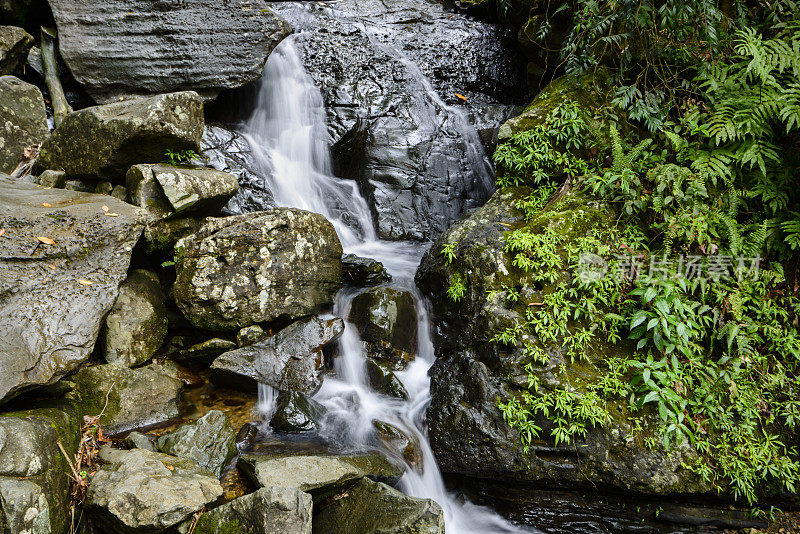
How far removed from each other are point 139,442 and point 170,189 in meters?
2.73

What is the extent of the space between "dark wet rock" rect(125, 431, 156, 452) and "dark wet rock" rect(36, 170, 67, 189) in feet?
11.2

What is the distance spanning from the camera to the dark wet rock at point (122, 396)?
4211 mm

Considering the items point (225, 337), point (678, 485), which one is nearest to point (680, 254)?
point (678, 485)

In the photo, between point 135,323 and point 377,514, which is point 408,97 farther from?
point 377,514

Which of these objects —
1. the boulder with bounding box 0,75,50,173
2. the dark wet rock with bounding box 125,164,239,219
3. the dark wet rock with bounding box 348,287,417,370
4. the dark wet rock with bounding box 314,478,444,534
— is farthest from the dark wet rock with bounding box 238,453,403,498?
the boulder with bounding box 0,75,50,173

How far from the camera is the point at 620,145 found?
5.06 meters

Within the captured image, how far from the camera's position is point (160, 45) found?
7273 millimetres

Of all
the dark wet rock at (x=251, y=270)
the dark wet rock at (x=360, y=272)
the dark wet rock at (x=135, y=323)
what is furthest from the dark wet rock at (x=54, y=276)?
the dark wet rock at (x=360, y=272)

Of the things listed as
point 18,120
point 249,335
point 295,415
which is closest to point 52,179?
point 18,120

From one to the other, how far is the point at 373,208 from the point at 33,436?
→ 528cm

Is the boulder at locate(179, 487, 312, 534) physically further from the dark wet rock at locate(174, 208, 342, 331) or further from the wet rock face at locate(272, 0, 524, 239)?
the wet rock face at locate(272, 0, 524, 239)

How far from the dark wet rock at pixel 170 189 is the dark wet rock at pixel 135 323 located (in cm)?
78

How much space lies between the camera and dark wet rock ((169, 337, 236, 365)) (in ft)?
16.6

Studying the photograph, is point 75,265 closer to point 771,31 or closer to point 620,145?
point 620,145
